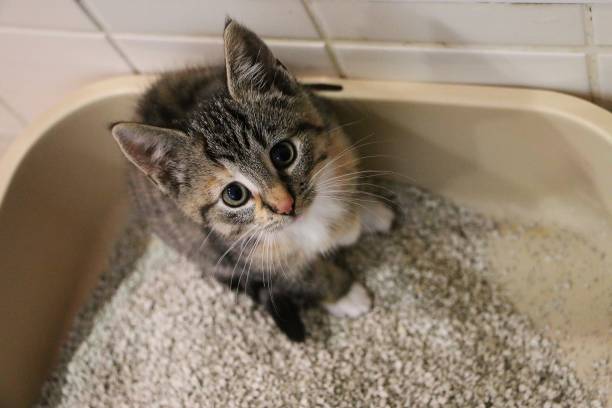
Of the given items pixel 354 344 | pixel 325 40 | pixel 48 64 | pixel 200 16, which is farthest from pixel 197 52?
pixel 354 344

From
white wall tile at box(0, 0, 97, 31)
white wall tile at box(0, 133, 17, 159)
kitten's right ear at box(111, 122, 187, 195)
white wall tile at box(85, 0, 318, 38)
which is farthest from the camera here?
white wall tile at box(0, 133, 17, 159)

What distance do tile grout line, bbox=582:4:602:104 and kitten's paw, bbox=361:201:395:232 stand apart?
1.70 ft

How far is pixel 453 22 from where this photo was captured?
1.08 m

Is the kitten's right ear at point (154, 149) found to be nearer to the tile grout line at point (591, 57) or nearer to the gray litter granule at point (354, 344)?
the gray litter granule at point (354, 344)

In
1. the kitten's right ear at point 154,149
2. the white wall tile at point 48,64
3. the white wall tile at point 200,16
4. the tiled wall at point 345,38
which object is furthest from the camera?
the white wall tile at point 48,64

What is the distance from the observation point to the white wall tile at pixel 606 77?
3.48 ft

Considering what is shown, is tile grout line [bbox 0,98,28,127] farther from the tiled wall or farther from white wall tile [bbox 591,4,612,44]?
white wall tile [bbox 591,4,612,44]

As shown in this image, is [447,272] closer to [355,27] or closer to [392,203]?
[392,203]

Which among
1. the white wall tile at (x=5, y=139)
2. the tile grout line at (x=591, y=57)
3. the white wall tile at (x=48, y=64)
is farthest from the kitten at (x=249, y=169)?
the white wall tile at (x=5, y=139)

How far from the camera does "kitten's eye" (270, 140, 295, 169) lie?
1004mm

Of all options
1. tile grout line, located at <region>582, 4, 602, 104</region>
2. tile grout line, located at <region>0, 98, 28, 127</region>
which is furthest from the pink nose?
tile grout line, located at <region>0, 98, 28, 127</region>

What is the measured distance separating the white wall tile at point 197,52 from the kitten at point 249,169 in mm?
73

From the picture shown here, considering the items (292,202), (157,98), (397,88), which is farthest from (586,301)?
(157,98)

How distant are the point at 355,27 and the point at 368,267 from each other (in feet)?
1.91
